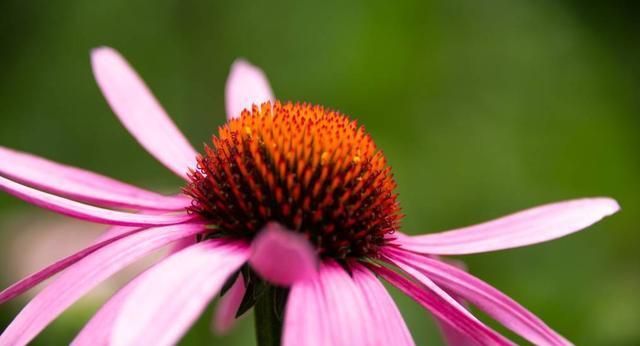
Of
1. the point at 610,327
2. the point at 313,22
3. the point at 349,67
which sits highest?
the point at 313,22

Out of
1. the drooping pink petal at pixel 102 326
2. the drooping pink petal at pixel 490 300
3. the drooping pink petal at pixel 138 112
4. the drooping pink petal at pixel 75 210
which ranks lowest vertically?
the drooping pink petal at pixel 490 300

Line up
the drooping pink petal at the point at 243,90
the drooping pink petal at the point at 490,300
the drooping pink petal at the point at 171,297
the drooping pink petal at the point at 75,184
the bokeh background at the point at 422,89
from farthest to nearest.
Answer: the bokeh background at the point at 422,89
the drooping pink petal at the point at 243,90
the drooping pink petal at the point at 75,184
the drooping pink petal at the point at 490,300
the drooping pink petal at the point at 171,297

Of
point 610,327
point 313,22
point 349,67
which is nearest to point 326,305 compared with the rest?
point 610,327

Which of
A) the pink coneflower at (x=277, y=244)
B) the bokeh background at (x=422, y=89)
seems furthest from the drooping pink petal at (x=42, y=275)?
the bokeh background at (x=422, y=89)

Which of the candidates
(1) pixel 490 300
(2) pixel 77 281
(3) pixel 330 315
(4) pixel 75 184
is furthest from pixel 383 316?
(4) pixel 75 184

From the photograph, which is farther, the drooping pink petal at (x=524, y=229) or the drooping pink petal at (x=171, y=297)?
the drooping pink petal at (x=524, y=229)

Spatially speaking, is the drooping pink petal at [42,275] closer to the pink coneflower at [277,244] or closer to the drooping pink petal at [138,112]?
the pink coneflower at [277,244]

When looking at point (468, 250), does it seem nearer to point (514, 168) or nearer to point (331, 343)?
point (331, 343)
